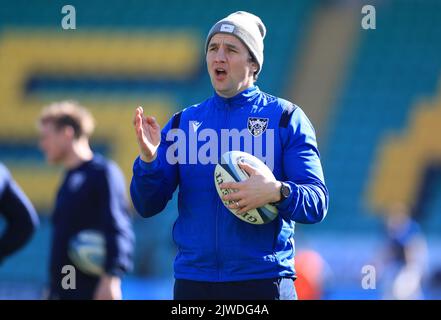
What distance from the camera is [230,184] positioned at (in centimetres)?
420

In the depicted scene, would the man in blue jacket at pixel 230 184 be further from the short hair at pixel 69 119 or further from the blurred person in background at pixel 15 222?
the short hair at pixel 69 119

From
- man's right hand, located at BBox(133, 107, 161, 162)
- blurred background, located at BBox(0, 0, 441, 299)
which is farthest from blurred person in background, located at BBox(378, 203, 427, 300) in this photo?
man's right hand, located at BBox(133, 107, 161, 162)

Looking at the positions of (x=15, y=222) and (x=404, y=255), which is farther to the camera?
(x=404, y=255)

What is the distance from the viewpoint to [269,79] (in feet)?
56.6

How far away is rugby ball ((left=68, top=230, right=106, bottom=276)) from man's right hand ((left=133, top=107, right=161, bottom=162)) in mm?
1849

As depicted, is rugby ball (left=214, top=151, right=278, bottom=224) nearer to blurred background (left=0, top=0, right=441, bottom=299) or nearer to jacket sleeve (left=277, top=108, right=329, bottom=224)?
jacket sleeve (left=277, top=108, right=329, bottom=224)

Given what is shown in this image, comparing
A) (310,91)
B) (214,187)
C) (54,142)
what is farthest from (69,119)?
(310,91)

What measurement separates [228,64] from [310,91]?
525 inches

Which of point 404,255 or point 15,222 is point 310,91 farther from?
point 15,222

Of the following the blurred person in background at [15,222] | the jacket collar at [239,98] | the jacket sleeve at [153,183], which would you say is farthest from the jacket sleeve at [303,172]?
the blurred person in background at [15,222]

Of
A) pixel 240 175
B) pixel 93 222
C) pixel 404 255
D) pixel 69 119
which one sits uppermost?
pixel 404 255

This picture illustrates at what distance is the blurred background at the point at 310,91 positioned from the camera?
15852mm

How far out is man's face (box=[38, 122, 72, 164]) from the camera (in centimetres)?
658

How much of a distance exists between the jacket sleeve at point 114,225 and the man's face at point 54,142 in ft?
1.47
